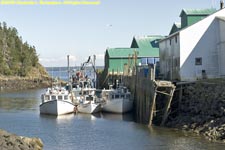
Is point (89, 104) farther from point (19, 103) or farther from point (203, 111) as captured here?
point (19, 103)

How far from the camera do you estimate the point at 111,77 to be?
256 ft

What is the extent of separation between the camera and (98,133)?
39219mm

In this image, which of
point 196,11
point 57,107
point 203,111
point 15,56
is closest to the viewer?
point 203,111

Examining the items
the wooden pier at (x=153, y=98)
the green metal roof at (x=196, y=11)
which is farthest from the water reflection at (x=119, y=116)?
the green metal roof at (x=196, y=11)

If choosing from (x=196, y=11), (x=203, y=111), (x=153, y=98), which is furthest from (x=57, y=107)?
(x=196, y=11)

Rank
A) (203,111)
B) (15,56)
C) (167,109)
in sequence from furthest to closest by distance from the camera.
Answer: (15,56), (167,109), (203,111)

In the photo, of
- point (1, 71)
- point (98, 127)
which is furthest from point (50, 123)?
point (1, 71)

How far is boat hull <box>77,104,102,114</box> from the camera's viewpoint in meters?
53.7

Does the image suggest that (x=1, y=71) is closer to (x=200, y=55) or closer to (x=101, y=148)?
(x=200, y=55)

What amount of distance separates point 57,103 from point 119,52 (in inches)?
1222

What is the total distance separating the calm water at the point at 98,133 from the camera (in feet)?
108

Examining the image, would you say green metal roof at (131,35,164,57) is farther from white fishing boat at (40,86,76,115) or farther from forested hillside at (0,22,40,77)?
forested hillside at (0,22,40,77)

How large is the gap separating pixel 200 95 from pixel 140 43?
43.8 metres

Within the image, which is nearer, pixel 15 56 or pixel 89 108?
pixel 89 108
